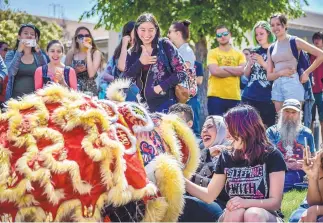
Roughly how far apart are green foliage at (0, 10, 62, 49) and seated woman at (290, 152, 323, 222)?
20.2 m

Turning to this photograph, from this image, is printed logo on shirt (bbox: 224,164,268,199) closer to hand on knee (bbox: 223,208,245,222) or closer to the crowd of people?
the crowd of people

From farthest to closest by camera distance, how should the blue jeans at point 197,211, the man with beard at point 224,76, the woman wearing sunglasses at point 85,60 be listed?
the man with beard at point 224,76
the woman wearing sunglasses at point 85,60
the blue jeans at point 197,211

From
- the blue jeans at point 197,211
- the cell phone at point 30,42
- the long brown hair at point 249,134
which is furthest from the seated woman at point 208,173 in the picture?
the cell phone at point 30,42

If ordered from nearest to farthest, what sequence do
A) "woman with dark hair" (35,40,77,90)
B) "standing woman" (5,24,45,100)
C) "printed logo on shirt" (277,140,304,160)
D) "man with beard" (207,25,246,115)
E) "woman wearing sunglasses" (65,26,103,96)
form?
"printed logo on shirt" (277,140,304,160), "woman with dark hair" (35,40,77,90), "standing woman" (5,24,45,100), "woman wearing sunglasses" (65,26,103,96), "man with beard" (207,25,246,115)

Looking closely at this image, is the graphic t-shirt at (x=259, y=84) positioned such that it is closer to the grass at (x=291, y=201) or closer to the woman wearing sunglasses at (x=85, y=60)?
the woman wearing sunglasses at (x=85, y=60)

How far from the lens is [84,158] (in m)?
3.65

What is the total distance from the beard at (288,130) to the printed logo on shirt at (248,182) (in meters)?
2.59

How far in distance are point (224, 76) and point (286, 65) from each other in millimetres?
1036

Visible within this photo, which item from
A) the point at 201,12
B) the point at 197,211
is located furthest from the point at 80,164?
the point at 201,12

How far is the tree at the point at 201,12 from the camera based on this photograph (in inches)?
694

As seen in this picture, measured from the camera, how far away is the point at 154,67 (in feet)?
21.9

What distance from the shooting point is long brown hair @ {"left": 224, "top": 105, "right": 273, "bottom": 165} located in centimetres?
453

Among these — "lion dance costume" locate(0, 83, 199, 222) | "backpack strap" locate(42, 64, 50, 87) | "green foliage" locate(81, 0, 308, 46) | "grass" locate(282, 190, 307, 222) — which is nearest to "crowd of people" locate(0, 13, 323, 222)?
"backpack strap" locate(42, 64, 50, 87)

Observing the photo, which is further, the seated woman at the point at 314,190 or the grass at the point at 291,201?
the grass at the point at 291,201
